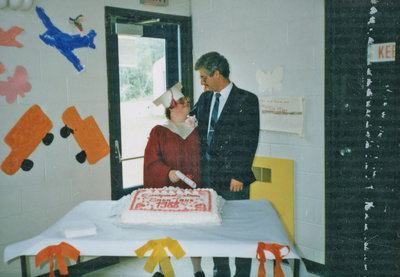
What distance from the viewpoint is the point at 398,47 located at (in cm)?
181

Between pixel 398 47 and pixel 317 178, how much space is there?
81cm

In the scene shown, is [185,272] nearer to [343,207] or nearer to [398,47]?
[343,207]

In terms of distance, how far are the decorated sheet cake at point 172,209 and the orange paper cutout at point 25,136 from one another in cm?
76

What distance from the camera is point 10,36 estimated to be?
197 cm

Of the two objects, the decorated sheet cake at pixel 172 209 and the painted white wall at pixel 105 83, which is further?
the painted white wall at pixel 105 83

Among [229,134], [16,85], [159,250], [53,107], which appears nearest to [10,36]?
[16,85]

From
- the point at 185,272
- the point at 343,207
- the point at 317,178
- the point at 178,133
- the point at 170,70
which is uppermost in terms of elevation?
the point at 170,70

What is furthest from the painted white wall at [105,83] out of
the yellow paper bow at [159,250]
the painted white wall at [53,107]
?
the yellow paper bow at [159,250]

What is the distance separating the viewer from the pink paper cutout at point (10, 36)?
194cm

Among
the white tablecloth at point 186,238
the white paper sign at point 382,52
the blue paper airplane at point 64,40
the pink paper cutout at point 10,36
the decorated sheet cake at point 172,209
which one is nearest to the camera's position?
the white tablecloth at point 186,238

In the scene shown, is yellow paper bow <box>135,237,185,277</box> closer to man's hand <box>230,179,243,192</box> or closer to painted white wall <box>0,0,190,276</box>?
man's hand <box>230,179,243,192</box>

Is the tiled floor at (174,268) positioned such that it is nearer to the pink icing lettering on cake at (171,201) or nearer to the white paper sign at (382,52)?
the pink icing lettering on cake at (171,201)

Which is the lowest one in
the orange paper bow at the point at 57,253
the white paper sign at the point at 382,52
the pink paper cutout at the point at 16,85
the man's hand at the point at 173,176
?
the orange paper bow at the point at 57,253

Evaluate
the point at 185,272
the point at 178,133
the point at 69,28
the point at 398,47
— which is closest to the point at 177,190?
the point at 178,133
